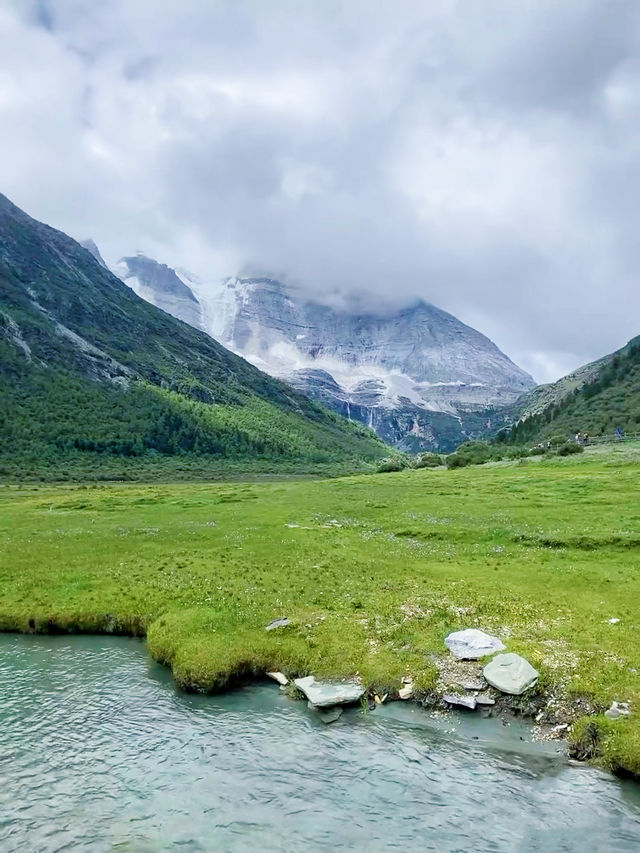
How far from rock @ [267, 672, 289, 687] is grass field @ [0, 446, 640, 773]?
40cm

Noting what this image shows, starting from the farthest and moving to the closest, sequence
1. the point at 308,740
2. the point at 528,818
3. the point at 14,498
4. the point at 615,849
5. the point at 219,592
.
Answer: the point at 14,498 → the point at 219,592 → the point at 308,740 → the point at 528,818 → the point at 615,849

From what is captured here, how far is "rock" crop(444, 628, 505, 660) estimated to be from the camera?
2450 centimetres

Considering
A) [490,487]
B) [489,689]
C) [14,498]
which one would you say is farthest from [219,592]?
[14,498]

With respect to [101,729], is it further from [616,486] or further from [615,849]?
[616,486]

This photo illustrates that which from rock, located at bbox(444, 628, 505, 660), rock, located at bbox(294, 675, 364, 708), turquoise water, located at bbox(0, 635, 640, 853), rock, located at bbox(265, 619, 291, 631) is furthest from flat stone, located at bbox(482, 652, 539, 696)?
rock, located at bbox(265, 619, 291, 631)

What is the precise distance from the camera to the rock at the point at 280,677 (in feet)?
80.0

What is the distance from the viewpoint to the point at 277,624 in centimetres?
2855

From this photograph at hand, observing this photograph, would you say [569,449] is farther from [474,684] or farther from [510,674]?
[474,684]

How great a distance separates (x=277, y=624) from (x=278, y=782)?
10921 mm

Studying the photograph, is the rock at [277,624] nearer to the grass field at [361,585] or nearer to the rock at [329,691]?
the grass field at [361,585]

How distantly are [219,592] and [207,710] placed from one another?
1165 cm

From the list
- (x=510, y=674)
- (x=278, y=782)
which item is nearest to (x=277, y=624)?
(x=278, y=782)

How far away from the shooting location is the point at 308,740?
2006 centimetres

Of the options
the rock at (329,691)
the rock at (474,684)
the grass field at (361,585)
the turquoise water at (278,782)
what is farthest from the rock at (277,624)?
the rock at (474,684)
